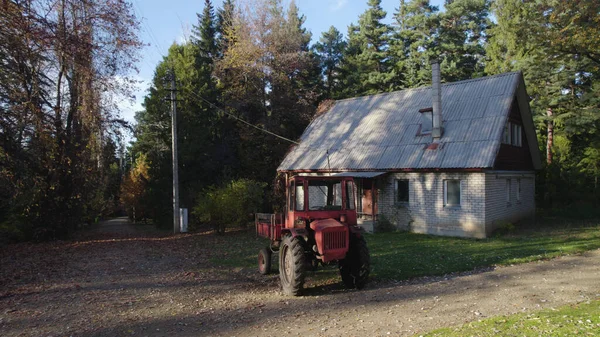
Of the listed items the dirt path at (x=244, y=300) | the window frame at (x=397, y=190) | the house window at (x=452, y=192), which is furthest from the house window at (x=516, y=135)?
the dirt path at (x=244, y=300)

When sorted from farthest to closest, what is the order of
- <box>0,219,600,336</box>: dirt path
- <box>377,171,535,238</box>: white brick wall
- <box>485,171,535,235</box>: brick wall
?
<box>485,171,535,235</box>: brick wall → <box>377,171,535,238</box>: white brick wall → <box>0,219,600,336</box>: dirt path

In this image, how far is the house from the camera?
629 inches

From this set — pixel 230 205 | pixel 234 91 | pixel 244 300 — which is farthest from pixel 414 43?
pixel 244 300

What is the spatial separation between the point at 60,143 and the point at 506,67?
2752 cm

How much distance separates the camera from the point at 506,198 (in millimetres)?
18047

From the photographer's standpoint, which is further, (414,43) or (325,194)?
(414,43)

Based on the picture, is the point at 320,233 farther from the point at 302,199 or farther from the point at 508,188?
the point at 508,188

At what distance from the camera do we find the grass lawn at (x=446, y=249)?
10219 mm

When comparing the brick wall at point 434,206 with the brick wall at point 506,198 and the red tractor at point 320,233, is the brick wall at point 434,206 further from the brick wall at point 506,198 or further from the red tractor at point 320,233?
the red tractor at point 320,233

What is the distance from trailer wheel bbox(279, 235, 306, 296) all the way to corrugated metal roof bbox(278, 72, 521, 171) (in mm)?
6818

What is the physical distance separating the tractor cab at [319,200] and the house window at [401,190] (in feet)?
32.1

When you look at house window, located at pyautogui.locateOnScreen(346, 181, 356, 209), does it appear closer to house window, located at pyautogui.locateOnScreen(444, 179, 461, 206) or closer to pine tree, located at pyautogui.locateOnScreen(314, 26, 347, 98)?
house window, located at pyautogui.locateOnScreen(444, 179, 461, 206)

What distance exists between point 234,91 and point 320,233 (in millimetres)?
A: 22685

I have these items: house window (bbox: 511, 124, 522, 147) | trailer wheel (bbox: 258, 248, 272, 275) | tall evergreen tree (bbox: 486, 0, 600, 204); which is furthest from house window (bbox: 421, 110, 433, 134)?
trailer wheel (bbox: 258, 248, 272, 275)
